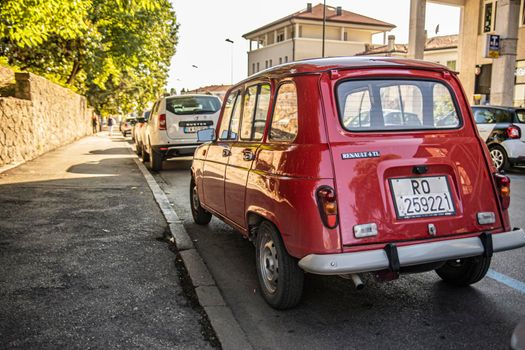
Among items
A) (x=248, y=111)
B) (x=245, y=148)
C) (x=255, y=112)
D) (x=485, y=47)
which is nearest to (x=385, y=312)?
(x=245, y=148)

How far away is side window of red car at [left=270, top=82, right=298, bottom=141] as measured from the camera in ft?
12.5

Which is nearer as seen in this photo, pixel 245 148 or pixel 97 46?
pixel 245 148

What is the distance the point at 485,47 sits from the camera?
20438 mm

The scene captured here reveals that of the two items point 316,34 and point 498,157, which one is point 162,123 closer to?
point 498,157

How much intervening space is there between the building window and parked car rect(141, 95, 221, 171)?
64.9 ft

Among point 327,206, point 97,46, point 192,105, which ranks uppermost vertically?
point 97,46

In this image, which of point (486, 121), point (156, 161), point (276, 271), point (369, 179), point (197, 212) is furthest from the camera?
point (156, 161)

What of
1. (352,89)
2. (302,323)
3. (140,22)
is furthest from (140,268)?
(140,22)

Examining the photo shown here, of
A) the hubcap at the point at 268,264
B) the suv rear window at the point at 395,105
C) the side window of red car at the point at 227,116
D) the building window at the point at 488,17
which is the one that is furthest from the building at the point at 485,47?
the hubcap at the point at 268,264

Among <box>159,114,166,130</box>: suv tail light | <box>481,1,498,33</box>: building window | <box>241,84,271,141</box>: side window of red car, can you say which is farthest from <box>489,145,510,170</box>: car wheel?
<box>481,1,498,33</box>: building window

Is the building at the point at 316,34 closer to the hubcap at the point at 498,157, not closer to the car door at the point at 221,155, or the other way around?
the hubcap at the point at 498,157

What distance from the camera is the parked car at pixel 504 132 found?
12.3m

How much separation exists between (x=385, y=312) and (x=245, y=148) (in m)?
1.80

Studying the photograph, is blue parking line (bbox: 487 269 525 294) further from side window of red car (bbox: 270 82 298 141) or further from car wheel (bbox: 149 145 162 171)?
car wheel (bbox: 149 145 162 171)
